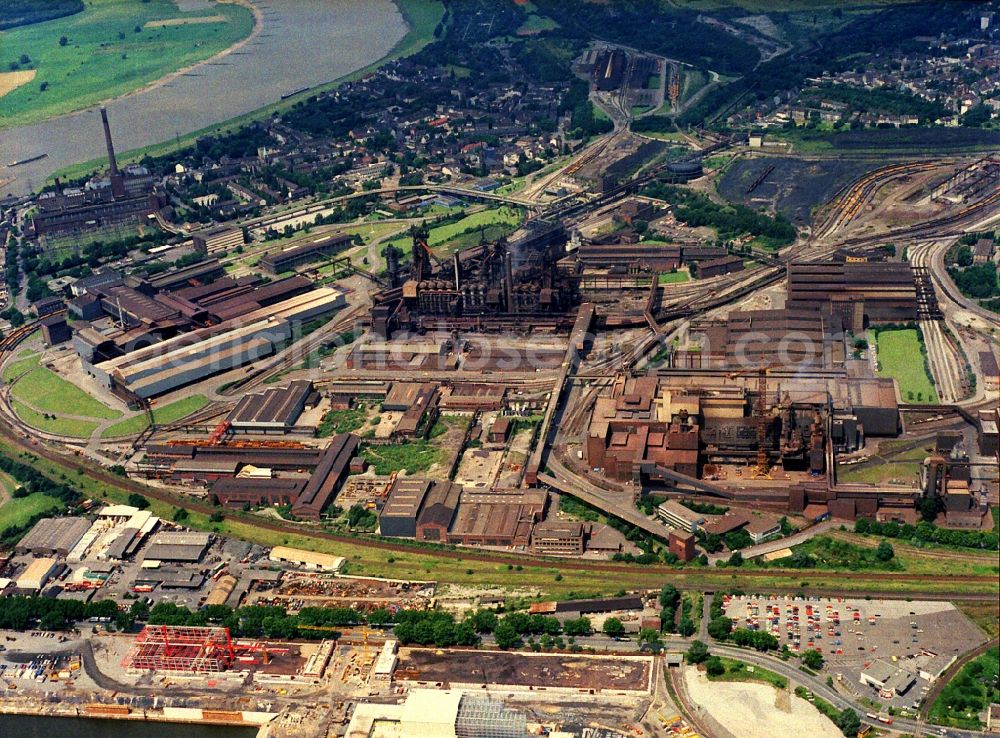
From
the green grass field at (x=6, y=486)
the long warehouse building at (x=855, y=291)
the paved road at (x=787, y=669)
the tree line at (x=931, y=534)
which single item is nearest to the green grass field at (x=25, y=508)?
the green grass field at (x=6, y=486)

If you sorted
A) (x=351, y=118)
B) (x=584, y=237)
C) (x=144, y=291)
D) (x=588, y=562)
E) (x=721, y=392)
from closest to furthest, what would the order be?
(x=588, y=562) → (x=721, y=392) → (x=144, y=291) → (x=584, y=237) → (x=351, y=118)

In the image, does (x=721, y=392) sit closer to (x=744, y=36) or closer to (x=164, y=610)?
(x=164, y=610)

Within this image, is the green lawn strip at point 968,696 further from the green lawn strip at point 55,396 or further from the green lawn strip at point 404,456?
the green lawn strip at point 55,396

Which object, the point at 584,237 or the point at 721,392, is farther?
the point at 584,237

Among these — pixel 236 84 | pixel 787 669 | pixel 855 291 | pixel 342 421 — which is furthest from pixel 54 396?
pixel 236 84

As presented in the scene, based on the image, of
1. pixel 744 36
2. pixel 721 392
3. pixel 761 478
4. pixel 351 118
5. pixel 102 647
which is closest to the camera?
pixel 102 647

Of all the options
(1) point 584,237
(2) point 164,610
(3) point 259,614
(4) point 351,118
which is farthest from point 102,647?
(4) point 351,118
